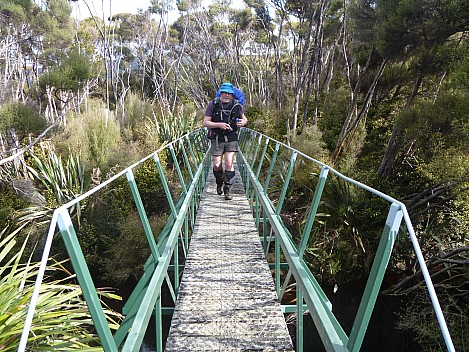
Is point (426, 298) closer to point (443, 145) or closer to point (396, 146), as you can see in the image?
point (443, 145)

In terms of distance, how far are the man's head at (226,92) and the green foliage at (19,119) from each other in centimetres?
618

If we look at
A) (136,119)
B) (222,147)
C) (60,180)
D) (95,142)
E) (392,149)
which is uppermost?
(222,147)

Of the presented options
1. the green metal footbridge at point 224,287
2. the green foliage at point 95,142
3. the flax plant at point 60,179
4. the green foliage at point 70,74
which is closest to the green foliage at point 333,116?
the green foliage at point 95,142

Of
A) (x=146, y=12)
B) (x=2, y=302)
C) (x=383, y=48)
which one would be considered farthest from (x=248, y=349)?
(x=146, y=12)

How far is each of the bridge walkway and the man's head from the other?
5.22ft

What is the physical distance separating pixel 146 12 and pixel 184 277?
2433 cm

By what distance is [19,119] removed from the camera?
9.12m

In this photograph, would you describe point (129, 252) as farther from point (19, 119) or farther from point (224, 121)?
point (224, 121)

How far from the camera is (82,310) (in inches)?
107

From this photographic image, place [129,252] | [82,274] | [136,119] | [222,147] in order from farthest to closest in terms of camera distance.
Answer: [136,119] < [129,252] < [222,147] < [82,274]

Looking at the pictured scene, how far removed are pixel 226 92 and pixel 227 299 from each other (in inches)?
109

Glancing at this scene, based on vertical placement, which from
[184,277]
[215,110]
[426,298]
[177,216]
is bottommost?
[426,298]

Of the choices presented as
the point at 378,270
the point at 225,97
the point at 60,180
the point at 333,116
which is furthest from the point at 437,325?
the point at 333,116

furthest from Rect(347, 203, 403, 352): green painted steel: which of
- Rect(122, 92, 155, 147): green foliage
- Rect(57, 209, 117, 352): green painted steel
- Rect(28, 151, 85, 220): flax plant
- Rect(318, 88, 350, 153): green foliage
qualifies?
Rect(318, 88, 350, 153): green foliage
